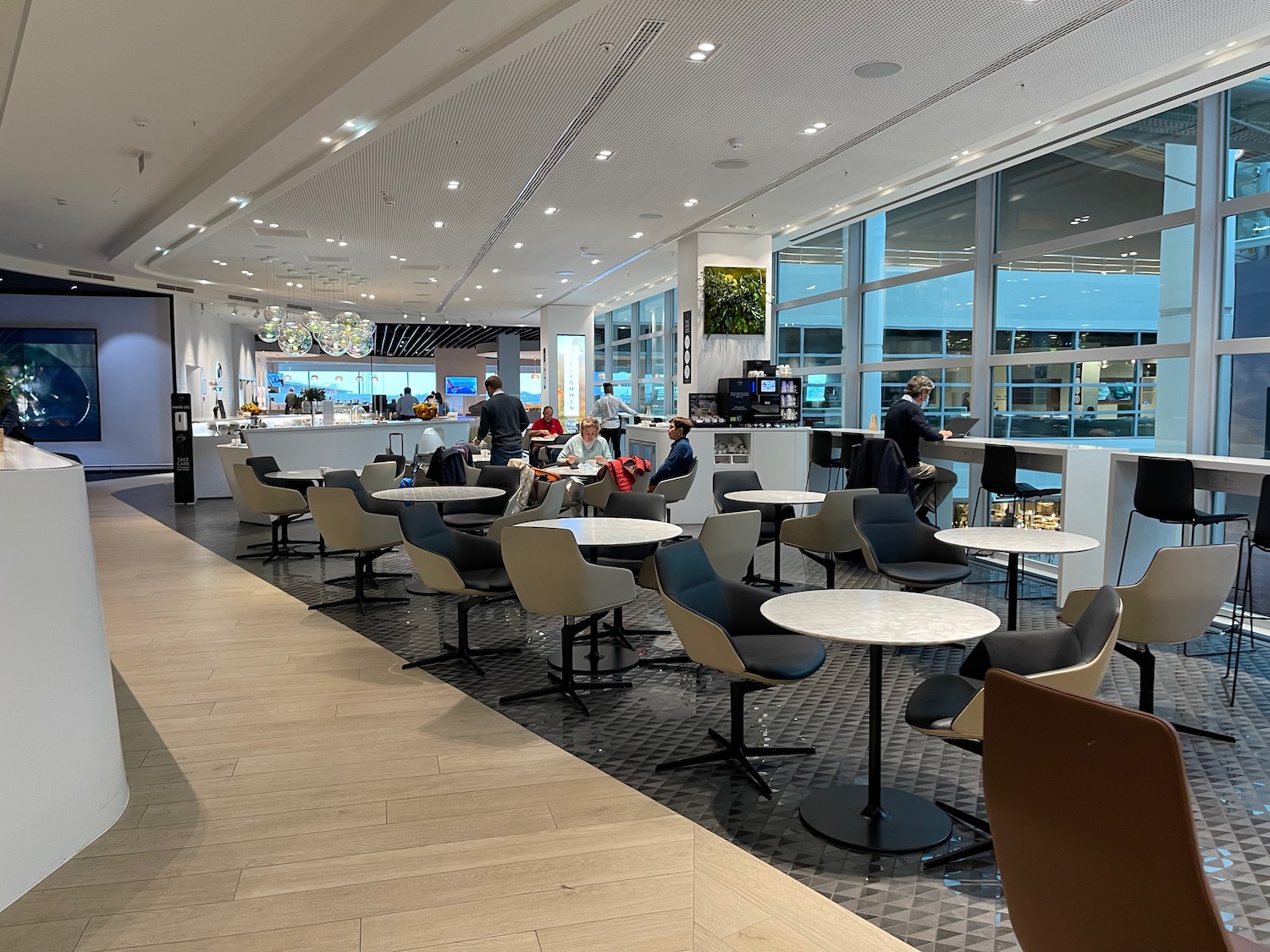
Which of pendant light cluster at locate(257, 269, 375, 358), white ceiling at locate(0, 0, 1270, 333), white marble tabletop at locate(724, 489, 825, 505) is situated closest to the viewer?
white ceiling at locate(0, 0, 1270, 333)

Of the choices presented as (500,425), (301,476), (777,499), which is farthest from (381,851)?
(500,425)

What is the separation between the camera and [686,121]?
667 centimetres

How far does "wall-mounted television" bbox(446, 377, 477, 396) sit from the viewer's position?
30.8 m

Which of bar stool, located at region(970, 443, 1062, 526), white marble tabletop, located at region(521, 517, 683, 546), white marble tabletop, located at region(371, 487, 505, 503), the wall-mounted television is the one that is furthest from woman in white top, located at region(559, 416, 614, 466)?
the wall-mounted television

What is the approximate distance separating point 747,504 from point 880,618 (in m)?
3.97

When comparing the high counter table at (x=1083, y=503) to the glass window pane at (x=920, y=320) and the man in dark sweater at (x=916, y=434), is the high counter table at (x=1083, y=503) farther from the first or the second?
the glass window pane at (x=920, y=320)

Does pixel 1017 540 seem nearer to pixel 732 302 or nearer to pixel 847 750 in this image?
pixel 847 750

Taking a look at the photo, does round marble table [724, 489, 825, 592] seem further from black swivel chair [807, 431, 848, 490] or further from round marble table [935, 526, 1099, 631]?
black swivel chair [807, 431, 848, 490]

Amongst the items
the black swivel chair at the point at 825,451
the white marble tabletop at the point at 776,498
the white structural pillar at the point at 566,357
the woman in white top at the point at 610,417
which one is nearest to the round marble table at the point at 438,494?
the white marble tabletop at the point at 776,498

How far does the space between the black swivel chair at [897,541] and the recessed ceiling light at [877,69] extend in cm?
278

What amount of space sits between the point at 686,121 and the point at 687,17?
1782 mm

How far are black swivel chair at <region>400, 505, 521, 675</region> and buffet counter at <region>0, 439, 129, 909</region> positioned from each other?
5.61ft

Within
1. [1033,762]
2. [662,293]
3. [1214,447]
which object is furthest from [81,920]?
[662,293]

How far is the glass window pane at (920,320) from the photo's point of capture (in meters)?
9.03
